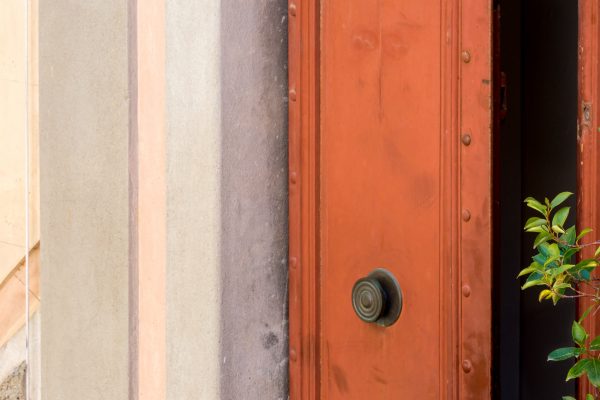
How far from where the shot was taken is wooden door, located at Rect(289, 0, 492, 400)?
5.87ft

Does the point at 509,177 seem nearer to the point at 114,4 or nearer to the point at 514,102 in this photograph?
the point at 514,102

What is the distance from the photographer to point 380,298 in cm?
200

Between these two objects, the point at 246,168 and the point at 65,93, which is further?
the point at 65,93

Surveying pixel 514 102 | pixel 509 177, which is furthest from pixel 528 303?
pixel 514 102

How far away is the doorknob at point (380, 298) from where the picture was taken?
6.56 feet

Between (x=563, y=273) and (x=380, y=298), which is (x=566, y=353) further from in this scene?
(x=380, y=298)

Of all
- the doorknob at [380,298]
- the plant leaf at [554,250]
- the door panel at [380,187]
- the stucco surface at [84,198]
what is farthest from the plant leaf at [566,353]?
the stucco surface at [84,198]

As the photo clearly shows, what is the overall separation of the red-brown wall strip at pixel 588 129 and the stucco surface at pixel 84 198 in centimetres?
143

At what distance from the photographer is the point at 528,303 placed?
3.16 metres

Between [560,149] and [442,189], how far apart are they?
137 cm

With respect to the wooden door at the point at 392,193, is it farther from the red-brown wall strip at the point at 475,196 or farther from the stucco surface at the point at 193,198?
the stucco surface at the point at 193,198

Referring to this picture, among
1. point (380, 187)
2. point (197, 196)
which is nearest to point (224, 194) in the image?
point (197, 196)

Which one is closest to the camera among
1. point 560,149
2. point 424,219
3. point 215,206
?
point 424,219

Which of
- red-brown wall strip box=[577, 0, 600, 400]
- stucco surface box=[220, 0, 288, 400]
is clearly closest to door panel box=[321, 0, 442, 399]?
stucco surface box=[220, 0, 288, 400]
